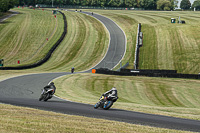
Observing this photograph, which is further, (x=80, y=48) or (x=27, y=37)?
(x=27, y=37)

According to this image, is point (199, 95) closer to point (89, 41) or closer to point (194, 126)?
point (194, 126)

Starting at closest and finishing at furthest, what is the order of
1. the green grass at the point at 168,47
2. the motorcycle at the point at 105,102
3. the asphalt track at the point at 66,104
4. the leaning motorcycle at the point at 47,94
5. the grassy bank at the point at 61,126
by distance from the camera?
the grassy bank at the point at 61,126, the asphalt track at the point at 66,104, the motorcycle at the point at 105,102, the leaning motorcycle at the point at 47,94, the green grass at the point at 168,47

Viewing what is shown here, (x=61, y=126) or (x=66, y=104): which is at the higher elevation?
(x=61, y=126)

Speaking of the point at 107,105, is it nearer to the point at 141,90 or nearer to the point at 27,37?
the point at 141,90

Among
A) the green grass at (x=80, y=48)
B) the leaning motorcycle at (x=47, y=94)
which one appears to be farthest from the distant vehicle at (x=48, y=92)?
the green grass at (x=80, y=48)

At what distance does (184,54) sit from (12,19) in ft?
239

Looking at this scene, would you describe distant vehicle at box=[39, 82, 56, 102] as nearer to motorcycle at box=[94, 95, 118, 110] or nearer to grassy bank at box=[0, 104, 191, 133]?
motorcycle at box=[94, 95, 118, 110]

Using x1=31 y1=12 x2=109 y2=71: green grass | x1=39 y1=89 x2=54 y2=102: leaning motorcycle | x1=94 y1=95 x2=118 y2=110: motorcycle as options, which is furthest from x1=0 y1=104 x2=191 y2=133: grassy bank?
x1=31 y1=12 x2=109 y2=71: green grass

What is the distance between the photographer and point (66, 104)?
20.2m

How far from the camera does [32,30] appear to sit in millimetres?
96125

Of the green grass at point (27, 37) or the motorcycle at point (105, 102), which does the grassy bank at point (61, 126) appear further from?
the green grass at point (27, 37)

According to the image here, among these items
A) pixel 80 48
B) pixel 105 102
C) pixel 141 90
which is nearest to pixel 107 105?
pixel 105 102

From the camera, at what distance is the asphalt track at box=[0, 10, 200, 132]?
1402cm

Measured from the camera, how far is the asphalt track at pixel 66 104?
14.0 metres
